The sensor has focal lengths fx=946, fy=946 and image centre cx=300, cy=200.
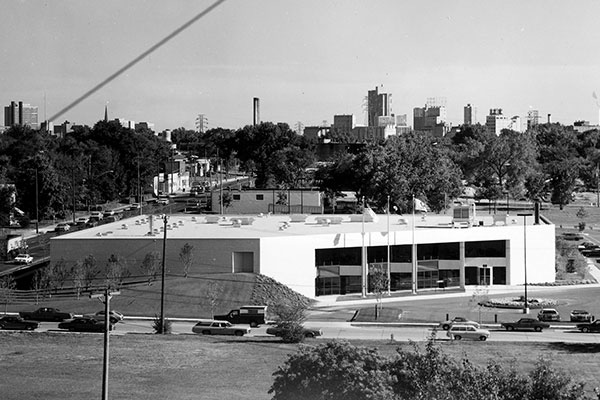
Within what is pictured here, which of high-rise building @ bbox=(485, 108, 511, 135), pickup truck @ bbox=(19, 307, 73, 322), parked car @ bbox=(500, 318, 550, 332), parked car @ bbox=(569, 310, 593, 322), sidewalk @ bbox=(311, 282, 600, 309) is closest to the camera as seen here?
parked car @ bbox=(500, 318, 550, 332)

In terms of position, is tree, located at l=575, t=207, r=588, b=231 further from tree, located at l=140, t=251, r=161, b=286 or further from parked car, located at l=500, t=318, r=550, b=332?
tree, located at l=140, t=251, r=161, b=286

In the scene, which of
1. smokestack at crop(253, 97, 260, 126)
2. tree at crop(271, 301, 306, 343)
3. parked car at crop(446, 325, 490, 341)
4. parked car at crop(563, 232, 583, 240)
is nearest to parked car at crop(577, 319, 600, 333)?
parked car at crop(446, 325, 490, 341)

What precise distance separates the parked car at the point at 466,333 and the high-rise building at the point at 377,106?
11390 centimetres

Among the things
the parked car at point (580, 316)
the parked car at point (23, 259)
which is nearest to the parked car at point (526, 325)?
the parked car at point (580, 316)

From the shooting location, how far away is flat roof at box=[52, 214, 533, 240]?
30703 mm

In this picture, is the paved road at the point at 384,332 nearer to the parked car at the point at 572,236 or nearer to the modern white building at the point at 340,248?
the modern white building at the point at 340,248

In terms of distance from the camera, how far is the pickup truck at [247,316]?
24906mm

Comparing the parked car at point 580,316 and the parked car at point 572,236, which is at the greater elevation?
the parked car at point 572,236

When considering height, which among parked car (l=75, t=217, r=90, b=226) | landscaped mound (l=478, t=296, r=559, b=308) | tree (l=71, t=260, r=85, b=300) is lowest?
landscaped mound (l=478, t=296, r=559, b=308)

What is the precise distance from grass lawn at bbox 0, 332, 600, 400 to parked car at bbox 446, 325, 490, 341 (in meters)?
0.74

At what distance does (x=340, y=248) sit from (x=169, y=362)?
13.2m

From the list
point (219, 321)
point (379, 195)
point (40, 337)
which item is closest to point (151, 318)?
point (219, 321)

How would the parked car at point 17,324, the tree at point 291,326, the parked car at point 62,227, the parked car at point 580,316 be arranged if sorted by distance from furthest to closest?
the parked car at point 62,227 < the parked car at point 580,316 < the parked car at point 17,324 < the tree at point 291,326

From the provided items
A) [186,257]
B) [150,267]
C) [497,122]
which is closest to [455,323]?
[186,257]
